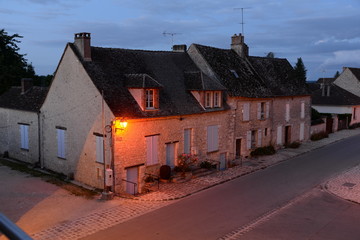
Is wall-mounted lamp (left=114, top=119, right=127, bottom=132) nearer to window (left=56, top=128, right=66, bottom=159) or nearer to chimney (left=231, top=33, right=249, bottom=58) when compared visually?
window (left=56, top=128, right=66, bottom=159)

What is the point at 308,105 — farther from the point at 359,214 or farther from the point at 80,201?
the point at 80,201

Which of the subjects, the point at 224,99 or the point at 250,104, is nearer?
the point at 224,99

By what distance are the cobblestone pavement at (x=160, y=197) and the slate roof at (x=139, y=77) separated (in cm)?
403

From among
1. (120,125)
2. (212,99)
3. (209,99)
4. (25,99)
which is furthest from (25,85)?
(212,99)

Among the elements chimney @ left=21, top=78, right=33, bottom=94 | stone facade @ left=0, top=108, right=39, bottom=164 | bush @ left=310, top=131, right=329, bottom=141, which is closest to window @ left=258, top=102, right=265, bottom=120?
bush @ left=310, top=131, right=329, bottom=141

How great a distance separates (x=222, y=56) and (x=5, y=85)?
75.6 ft

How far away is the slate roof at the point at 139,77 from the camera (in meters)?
17.5

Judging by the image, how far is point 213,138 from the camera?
22453 mm

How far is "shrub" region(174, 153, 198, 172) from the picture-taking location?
19.8m

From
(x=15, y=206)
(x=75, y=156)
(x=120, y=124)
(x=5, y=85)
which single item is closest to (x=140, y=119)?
(x=120, y=124)

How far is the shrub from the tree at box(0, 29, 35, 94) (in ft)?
78.7

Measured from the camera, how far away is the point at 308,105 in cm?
3253

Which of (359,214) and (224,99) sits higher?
(224,99)

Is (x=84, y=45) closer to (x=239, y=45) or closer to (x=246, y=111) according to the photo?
(x=246, y=111)
